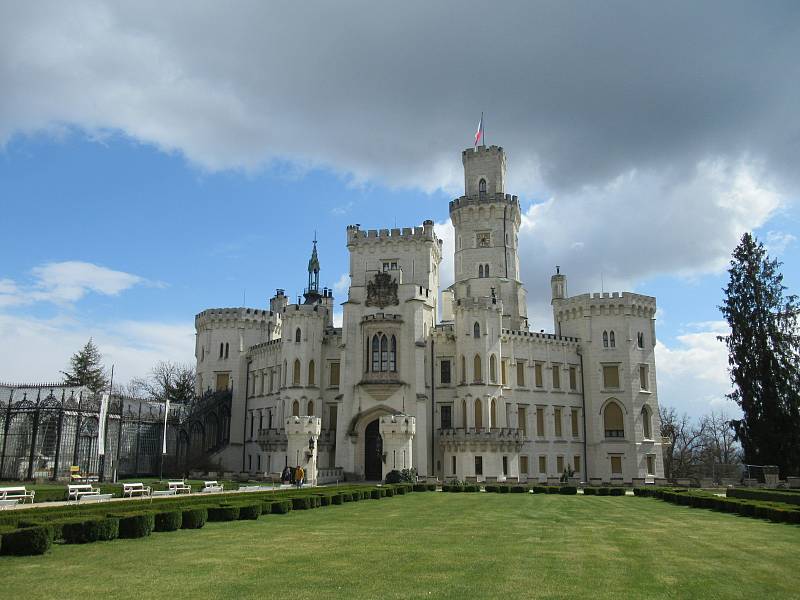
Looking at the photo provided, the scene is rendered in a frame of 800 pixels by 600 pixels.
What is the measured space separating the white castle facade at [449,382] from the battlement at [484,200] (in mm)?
4200

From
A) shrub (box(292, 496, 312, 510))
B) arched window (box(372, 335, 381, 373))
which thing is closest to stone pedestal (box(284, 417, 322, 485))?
arched window (box(372, 335, 381, 373))

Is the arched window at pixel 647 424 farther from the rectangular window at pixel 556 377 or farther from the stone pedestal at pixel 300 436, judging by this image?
the stone pedestal at pixel 300 436

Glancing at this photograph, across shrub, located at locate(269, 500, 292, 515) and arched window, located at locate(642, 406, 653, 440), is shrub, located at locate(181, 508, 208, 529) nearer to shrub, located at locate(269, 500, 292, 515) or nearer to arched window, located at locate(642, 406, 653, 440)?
shrub, located at locate(269, 500, 292, 515)

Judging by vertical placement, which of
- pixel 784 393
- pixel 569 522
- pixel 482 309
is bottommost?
pixel 569 522

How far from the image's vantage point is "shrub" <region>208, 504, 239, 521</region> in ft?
70.5

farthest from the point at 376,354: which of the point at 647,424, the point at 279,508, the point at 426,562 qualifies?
the point at 426,562

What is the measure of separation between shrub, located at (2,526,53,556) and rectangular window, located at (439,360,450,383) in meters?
44.0

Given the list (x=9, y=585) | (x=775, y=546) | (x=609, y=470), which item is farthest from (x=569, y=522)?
(x=609, y=470)

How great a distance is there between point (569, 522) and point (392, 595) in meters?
13.2

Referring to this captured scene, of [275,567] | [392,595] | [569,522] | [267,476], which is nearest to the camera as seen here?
[392,595]

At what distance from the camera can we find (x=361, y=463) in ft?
180

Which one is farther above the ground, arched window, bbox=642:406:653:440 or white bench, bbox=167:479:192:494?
arched window, bbox=642:406:653:440

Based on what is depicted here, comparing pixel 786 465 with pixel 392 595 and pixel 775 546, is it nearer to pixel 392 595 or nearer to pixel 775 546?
→ pixel 775 546

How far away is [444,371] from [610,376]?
15134 mm
